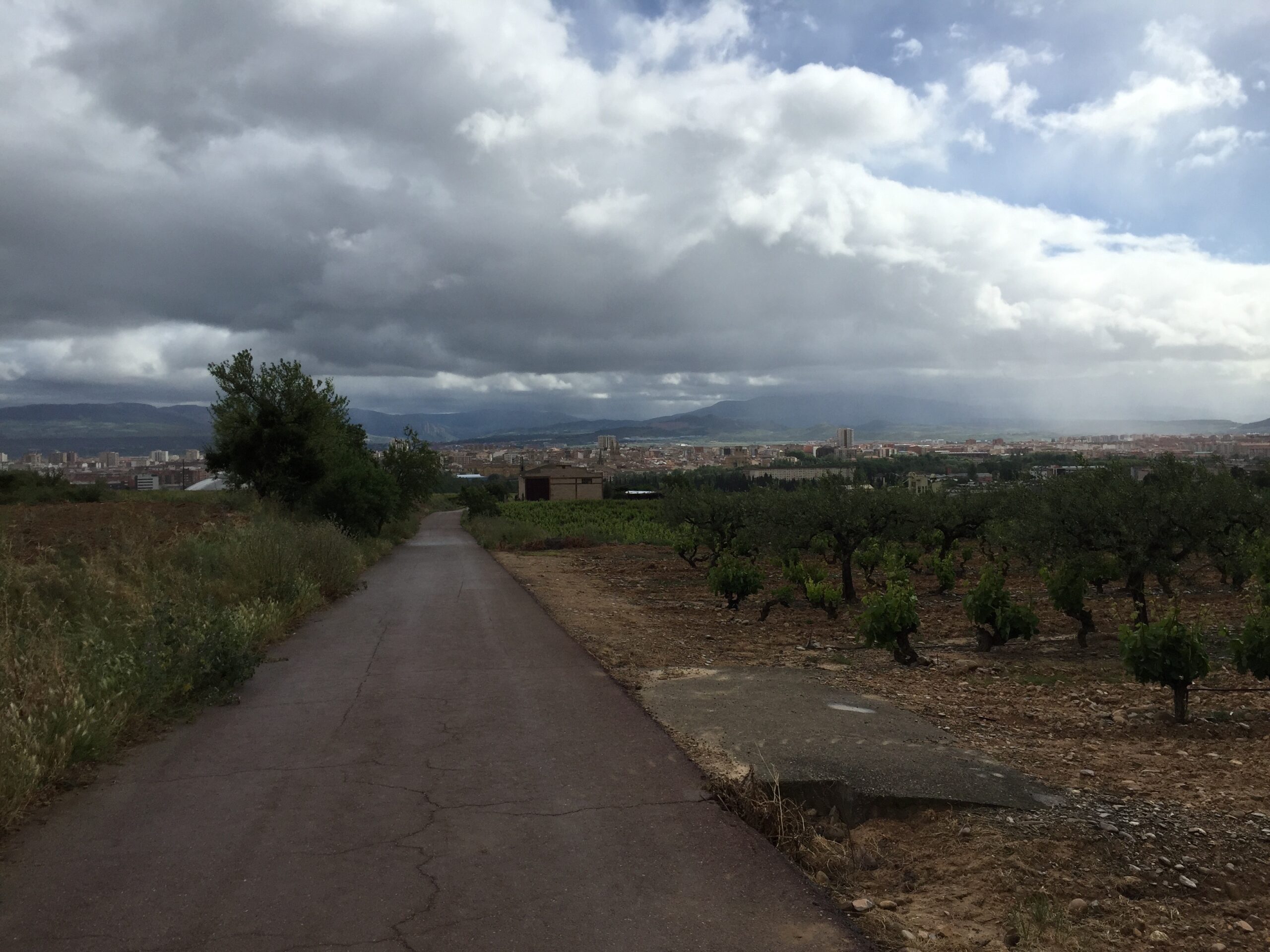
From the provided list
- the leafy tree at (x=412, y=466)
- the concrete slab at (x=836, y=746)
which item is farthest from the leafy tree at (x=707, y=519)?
the leafy tree at (x=412, y=466)

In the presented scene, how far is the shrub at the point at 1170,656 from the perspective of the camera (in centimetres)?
743

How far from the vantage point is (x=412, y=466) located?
50594mm

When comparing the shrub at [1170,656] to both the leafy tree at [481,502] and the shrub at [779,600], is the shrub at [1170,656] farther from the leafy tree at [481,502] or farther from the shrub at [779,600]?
the leafy tree at [481,502]

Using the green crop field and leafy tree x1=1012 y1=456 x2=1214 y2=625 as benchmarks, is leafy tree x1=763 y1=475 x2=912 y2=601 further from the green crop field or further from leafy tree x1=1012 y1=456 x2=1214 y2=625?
the green crop field

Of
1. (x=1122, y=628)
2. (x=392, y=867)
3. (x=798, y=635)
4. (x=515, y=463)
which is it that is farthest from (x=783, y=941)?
(x=515, y=463)

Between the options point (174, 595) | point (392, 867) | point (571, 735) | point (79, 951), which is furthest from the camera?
point (174, 595)

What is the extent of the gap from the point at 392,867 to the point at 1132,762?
518 centimetres

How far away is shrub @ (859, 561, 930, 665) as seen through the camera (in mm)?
10547

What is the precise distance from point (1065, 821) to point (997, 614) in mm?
7360

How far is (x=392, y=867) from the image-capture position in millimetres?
4449

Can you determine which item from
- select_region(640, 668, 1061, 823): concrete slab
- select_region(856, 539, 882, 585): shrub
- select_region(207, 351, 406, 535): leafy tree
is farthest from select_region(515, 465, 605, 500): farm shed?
select_region(640, 668, 1061, 823): concrete slab

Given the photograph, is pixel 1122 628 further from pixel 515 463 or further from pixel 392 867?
pixel 515 463

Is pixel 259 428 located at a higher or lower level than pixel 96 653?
higher

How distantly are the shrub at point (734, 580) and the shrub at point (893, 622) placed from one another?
585cm
